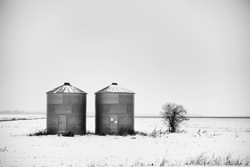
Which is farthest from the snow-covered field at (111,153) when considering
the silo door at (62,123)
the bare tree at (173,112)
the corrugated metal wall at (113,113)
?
the bare tree at (173,112)

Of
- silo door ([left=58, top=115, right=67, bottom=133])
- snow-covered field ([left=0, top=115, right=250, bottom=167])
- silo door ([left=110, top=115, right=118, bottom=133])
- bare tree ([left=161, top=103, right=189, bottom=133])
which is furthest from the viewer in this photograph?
bare tree ([left=161, top=103, right=189, bottom=133])

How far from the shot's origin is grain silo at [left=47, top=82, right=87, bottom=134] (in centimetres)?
2980

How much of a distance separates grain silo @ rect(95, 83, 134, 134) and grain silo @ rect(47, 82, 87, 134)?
208 centimetres

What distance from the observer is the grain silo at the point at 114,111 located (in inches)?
1203

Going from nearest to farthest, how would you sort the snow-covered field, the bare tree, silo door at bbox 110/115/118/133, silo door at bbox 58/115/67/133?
the snow-covered field < silo door at bbox 58/115/67/133 < silo door at bbox 110/115/118/133 < the bare tree

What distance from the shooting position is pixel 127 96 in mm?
31391

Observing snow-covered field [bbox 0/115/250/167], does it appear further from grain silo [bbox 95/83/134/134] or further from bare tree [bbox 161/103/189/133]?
bare tree [bbox 161/103/189/133]

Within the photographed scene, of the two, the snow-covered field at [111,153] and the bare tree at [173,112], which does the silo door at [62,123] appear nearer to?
the snow-covered field at [111,153]

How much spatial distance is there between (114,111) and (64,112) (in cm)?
502

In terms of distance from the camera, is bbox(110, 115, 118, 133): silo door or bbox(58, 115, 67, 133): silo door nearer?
bbox(58, 115, 67, 133): silo door

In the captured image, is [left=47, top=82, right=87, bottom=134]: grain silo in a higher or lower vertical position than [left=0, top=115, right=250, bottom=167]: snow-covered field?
higher

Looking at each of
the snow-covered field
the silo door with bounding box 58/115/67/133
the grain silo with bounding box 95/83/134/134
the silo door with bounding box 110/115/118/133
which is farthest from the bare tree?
the silo door with bounding box 58/115/67/133

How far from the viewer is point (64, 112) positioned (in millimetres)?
29891

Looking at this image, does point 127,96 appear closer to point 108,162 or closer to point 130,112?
point 130,112
